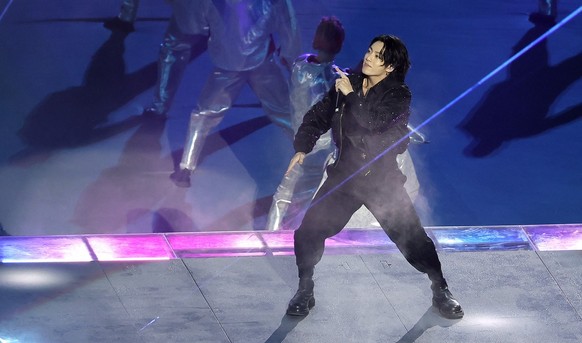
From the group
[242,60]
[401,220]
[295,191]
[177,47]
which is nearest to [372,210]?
[401,220]

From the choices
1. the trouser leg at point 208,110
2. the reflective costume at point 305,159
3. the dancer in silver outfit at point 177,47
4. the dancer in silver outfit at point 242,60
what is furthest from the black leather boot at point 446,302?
the dancer in silver outfit at point 177,47

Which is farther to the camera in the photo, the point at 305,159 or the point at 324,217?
the point at 305,159

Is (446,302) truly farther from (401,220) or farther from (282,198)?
(282,198)

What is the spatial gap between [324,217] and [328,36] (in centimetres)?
264

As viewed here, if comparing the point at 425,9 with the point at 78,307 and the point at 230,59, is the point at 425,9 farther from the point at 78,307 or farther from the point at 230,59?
the point at 78,307

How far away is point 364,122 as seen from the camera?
641 centimetres

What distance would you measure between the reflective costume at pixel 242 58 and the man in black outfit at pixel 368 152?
2281 mm

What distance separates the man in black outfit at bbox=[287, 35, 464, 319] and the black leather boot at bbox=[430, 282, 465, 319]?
142mm

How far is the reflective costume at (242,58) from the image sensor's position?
8695mm

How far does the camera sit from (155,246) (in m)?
7.63

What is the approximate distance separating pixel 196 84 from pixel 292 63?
0.80 meters

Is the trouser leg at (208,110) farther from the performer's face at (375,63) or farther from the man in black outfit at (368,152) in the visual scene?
the performer's face at (375,63)

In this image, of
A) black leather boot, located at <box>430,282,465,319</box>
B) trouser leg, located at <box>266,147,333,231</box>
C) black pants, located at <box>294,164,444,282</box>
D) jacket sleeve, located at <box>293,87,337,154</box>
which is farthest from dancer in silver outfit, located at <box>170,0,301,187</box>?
black leather boot, located at <box>430,282,465,319</box>

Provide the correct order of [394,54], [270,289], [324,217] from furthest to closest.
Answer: [270,289] < [324,217] < [394,54]
